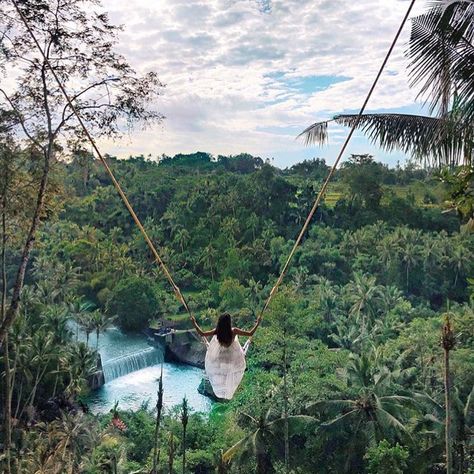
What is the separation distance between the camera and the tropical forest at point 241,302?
4.16m

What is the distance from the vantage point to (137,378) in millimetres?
20656

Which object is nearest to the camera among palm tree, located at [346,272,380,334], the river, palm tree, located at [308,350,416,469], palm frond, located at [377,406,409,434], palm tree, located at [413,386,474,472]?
palm tree, located at [413,386,474,472]

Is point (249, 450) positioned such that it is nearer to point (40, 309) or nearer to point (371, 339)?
point (371, 339)

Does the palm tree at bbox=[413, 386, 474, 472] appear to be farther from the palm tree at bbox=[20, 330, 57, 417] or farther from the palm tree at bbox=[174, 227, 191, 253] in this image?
the palm tree at bbox=[174, 227, 191, 253]

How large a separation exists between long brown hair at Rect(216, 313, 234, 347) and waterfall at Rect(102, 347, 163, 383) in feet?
61.4

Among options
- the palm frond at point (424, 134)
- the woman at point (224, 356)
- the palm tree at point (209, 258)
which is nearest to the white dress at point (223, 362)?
the woman at point (224, 356)

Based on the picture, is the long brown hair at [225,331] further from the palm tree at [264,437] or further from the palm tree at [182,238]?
the palm tree at [182,238]

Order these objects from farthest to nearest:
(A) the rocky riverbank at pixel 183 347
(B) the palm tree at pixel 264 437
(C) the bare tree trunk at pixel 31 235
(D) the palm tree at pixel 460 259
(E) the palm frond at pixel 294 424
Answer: (D) the palm tree at pixel 460 259 < (A) the rocky riverbank at pixel 183 347 < (E) the palm frond at pixel 294 424 < (B) the palm tree at pixel 264 437 < (C) the bare tree trunk at pixel 31 235

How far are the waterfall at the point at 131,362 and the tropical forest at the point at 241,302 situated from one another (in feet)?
0.22

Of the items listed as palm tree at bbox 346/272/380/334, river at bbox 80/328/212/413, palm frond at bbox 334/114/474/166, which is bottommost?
river at bbox 80/328/212/413

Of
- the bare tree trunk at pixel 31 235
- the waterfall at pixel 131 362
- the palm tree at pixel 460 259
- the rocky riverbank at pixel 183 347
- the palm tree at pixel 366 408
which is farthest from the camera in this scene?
the palm tree at pixel 460 259

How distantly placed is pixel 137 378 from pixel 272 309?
960 cm

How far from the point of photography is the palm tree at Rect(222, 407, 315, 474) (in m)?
11.4

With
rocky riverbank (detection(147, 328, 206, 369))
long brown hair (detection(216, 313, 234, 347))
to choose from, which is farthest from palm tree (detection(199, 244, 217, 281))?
long brown hair (detection(216, 313, 234, 347))
